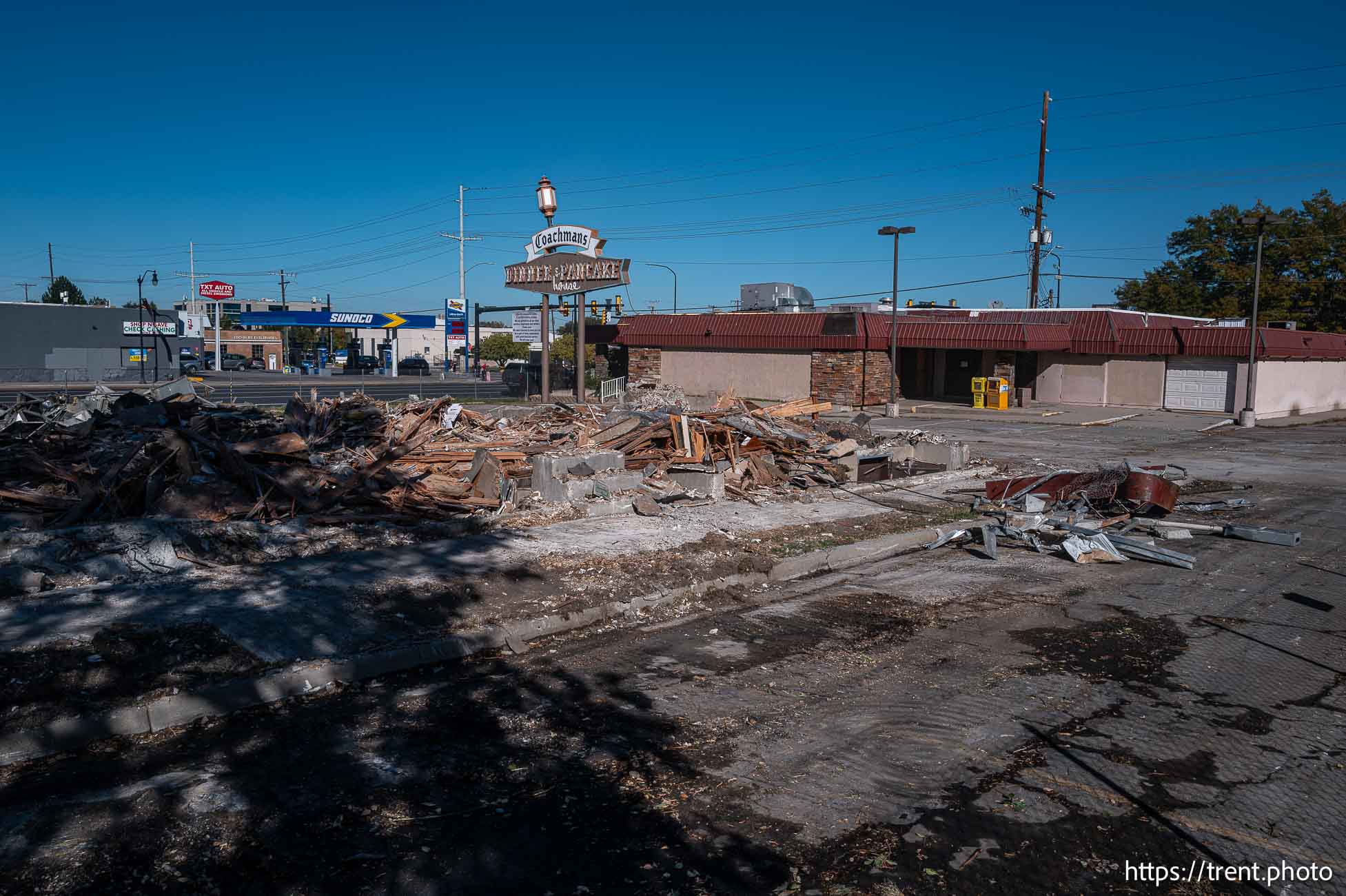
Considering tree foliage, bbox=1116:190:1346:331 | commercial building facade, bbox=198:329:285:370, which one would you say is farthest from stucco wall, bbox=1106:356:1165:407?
commercial building facade, bbox=198:329:285:370

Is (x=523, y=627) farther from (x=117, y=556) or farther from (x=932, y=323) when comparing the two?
(x=932, y=323)

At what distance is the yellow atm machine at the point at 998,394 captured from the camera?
36.7 metres

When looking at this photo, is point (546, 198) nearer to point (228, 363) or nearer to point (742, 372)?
point (742, 372)

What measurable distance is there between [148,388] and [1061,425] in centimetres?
2610

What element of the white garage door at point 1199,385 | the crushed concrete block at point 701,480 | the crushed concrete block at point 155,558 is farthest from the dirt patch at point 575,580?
the white garage door at point 1199,385

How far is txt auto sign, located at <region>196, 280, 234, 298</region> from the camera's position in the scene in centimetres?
7062

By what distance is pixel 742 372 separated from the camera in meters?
40.8

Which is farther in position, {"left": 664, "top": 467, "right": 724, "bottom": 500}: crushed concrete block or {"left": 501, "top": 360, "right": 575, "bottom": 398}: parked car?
{"left": 501, "top": 360, "right": 575, "bottom": 398}: parked car

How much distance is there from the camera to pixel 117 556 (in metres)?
8.96

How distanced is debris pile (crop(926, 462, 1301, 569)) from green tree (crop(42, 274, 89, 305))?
11932 cm

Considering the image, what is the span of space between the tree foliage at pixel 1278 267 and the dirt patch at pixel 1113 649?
50412mm

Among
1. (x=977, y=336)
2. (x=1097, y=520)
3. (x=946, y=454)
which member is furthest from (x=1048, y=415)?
(x=1097, y=520)

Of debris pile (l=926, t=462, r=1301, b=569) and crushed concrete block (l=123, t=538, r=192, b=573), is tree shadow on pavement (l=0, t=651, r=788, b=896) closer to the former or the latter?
crushed concrete block (l=123, t=538, r=192, b=573)

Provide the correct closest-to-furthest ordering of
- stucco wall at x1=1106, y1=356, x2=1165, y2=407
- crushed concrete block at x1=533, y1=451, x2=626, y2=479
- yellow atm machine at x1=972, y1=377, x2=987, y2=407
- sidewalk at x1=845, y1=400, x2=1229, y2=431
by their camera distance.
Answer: crushed concrete block at x1=533, y1=451, x2=626, y2=479
sidewalk at x1=845, y1=400, x2=1229, y2=431
stucco wall at x1=1106, y1=356, x2=1165, y2=407
yellow atm machine at x1=972, y1=377, x2=987, y2=407
